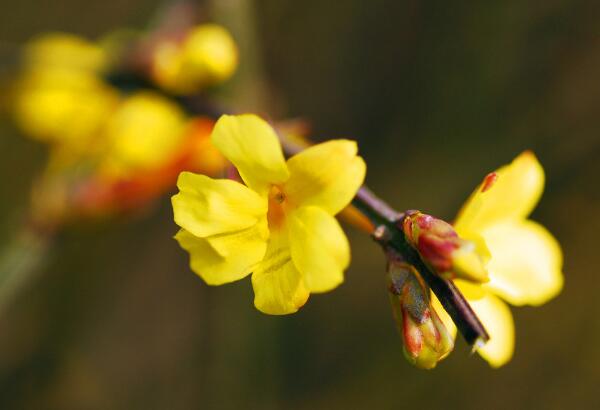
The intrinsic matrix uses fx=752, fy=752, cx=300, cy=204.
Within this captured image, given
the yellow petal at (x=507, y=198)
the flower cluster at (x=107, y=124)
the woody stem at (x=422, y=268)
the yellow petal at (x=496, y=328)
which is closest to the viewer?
the woody stem at (x=422, y=268)

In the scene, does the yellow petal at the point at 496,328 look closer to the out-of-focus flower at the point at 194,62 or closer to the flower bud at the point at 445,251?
the flower bud at the point at 445,251

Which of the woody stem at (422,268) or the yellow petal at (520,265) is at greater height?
the woody stem at (422,268)

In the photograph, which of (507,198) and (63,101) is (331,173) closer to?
(507,198)

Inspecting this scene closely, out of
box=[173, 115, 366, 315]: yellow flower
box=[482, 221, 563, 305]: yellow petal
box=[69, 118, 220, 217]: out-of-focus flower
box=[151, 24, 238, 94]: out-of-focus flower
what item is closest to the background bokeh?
box=[69, 118, 220, 217]: out-of-focus flower

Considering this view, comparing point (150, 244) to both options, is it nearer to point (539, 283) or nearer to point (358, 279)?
→ point (358, 279)

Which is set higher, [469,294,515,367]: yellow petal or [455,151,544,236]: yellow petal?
[455,151,544,236]: yellow petal

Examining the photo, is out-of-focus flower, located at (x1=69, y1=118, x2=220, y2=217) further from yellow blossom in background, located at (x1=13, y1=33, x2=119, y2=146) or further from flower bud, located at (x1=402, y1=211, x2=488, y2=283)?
flower bud, located at (x1=402, y1=211, x2=488, y2=283)

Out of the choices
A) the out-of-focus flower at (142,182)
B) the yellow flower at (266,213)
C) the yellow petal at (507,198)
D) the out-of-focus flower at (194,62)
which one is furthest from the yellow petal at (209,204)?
the out-of-focus flower at (142,182)
